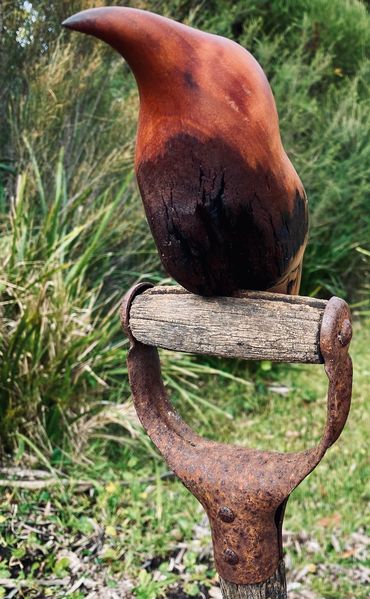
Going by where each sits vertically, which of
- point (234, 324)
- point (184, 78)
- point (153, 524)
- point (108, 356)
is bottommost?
point (153, 524)

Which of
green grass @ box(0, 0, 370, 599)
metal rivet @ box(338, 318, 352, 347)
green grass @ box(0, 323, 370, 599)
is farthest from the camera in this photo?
green grass @ box(0, 0, 370, 599)

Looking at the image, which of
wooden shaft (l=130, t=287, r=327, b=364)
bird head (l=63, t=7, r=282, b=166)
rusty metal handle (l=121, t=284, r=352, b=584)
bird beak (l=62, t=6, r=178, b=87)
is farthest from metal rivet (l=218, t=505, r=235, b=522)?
bird beak (l=62, t=6, r=178, b=87)

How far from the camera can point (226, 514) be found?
1.06 metres

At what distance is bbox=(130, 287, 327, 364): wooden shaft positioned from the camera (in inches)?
36.9

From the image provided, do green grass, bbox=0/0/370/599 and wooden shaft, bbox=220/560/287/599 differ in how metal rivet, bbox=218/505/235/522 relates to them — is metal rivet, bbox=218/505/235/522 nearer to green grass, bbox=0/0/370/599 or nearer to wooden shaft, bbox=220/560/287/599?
wooden shaft, bbox=220/560/287/599

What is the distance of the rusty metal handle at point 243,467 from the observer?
3.10 ft

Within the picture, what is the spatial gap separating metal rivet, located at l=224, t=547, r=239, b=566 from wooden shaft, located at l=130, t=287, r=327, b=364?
38 centimetres

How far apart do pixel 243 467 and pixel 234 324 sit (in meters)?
0.28

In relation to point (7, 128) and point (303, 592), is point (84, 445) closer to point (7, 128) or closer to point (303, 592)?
point (303, 592)

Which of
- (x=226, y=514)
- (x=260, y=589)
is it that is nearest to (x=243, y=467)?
(x=226, y=514)

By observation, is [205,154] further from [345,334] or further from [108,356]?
[108,356]

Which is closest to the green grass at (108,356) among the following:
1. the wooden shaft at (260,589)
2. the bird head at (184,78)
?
the wooden shaft at (260,589)

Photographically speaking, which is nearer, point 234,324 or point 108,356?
point 234,324

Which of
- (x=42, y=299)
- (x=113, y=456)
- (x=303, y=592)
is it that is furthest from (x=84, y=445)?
(x=303, y=592)
